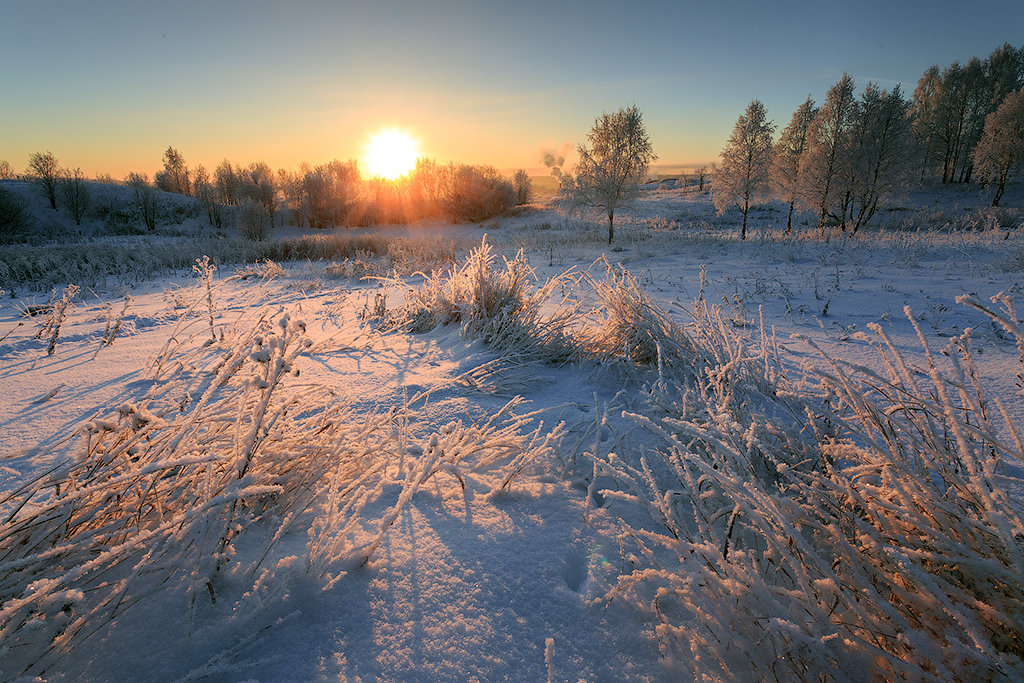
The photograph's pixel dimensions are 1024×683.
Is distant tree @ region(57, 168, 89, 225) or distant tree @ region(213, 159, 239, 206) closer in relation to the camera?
distant tree @ region(57, 168, 89, 225)

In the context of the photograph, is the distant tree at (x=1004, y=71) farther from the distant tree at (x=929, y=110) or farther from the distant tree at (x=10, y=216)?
the distant tree at (x=10, y=216)

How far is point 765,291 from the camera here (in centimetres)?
555

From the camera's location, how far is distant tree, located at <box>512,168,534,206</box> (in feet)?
117

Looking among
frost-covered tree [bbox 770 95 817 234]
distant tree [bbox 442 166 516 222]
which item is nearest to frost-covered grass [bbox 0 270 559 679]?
frost-covered tree [bbox 770 95 817 234]

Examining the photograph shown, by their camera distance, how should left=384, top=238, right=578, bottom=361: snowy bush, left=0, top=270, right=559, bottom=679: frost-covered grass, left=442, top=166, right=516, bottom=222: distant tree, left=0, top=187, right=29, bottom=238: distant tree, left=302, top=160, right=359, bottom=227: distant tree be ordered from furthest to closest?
left=302, top=160, right=359, bottom=227: distant tree, left=442, top=166, right=516, bottom=222: distant tree, left=0, top=187, right=29, bottom=238: distant tree, left=384, top=238, right=578, bottom=361: snowy bush, left=0, top=270, right=559, bottom=679: frost-covered grass

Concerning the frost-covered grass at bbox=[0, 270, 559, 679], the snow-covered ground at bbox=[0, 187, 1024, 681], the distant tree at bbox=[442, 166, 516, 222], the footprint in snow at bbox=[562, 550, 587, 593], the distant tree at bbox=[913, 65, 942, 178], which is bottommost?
the footprint in snow at bbox=[562, 550, 587, 593]

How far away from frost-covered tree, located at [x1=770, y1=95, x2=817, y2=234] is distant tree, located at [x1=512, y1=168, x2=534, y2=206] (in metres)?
18.6

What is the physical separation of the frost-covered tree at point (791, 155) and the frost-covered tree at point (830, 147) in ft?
3.53

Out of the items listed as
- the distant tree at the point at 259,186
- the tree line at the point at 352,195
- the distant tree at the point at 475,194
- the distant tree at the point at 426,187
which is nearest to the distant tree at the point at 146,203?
the tree line at the point at 352,195

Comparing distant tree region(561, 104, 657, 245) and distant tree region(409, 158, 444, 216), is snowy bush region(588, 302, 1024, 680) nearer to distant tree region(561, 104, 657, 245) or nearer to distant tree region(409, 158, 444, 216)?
distant tree region(561, 104, 657, 245)

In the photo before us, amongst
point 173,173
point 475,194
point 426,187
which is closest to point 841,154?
point 475,194

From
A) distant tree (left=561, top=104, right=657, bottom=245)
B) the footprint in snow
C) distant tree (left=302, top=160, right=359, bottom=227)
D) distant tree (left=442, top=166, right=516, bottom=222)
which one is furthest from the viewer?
distant tree (left=302, top=160, right=359, bottom=227)

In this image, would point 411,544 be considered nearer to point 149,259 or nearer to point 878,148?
point 149,259

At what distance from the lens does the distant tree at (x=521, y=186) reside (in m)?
35.7
